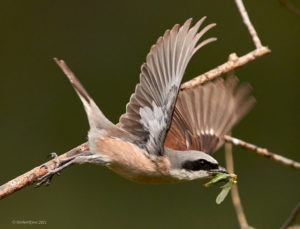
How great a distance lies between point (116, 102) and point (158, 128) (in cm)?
231

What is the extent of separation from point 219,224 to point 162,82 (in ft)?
7.29

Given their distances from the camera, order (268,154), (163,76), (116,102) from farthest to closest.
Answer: (116,102)
(268,154)
(163,76)

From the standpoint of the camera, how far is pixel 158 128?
7.95ft

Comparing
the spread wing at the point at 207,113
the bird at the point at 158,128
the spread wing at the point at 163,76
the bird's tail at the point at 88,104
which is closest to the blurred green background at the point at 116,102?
the spread wing at the point at 207,113

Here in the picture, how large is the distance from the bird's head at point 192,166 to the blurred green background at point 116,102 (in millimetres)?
1739

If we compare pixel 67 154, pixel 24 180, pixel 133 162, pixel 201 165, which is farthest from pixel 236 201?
pixel 24 180

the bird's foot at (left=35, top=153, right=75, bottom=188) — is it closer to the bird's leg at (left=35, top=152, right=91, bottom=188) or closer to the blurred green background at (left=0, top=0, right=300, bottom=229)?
the bird's leg at (left=35, top=152, right=91, bottom=188)

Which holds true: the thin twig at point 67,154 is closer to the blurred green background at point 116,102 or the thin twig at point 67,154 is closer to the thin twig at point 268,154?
the thin twig at point 268,154

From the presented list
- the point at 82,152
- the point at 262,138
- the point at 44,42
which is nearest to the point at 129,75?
the point at 44,42

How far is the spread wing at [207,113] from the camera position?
2891 millimetres

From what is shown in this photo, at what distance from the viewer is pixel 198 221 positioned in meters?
4.36

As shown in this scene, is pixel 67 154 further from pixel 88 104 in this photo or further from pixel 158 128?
pixel 158 128

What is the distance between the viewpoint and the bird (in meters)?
2.34

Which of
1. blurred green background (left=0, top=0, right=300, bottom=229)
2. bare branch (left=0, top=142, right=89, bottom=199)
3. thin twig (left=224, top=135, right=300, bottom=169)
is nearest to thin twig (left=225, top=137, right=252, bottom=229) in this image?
thin twig (left=224, top=135, right=300, bottom=169)
